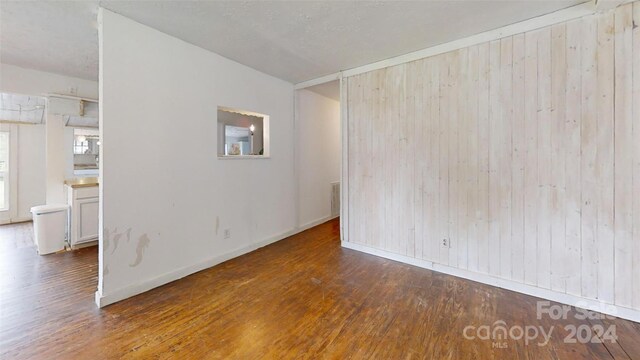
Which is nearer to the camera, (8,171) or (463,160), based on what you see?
(463,160)

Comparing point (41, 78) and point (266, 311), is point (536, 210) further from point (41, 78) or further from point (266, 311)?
point (41, 78)

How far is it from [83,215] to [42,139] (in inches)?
123

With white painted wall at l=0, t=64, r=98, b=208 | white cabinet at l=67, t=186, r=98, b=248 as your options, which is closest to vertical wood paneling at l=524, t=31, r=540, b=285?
white cabinet at l=67, t=186, r=98, b=248

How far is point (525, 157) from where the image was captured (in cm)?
243

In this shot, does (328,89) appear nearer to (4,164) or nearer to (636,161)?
(636,161)

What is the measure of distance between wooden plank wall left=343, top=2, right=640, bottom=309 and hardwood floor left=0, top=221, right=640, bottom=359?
1.33 feet

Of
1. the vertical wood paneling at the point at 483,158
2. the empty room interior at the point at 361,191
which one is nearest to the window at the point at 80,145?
the empty room interior at the point at 361,191

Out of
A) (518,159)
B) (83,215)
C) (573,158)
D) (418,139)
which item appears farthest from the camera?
(83,215)

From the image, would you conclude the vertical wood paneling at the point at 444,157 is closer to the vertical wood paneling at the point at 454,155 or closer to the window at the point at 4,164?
the vertical wood paneling at the point at 454,155

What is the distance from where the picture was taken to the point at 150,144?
2.53 meters

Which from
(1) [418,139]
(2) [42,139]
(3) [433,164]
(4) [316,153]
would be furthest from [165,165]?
(2) [42,139]

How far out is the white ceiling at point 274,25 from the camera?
7.02ft

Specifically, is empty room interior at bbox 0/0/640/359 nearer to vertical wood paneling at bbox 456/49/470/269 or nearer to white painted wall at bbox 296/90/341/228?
vertical wood paneling at bbox 456/49/470/269

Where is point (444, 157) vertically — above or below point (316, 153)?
below
